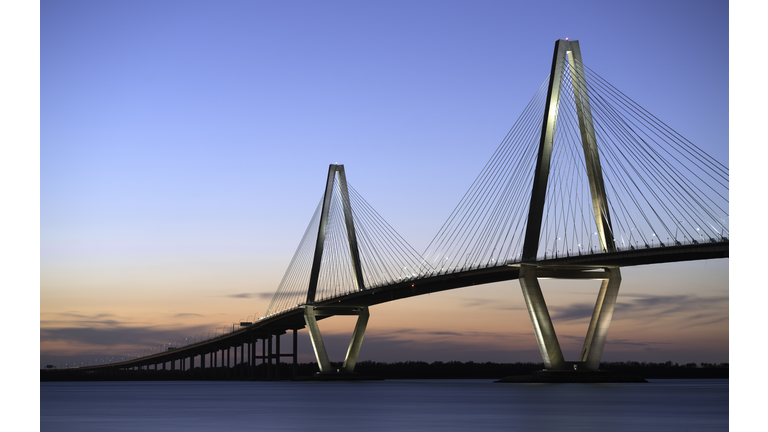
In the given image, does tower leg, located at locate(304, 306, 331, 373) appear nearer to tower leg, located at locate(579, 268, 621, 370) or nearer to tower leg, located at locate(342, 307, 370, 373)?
tower leg, located at locate(342, 307, 370, 373)

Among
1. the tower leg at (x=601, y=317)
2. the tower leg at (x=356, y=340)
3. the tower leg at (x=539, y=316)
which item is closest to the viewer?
the tower leg at (x=539, y=316)

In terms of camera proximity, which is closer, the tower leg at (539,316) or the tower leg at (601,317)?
the tower leg at (539,316)

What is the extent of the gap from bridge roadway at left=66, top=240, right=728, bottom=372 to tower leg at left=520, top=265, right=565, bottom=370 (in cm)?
116

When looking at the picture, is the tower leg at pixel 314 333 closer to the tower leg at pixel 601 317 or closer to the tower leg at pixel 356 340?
the tower leg at pixel 356 340

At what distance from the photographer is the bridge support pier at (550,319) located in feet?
175

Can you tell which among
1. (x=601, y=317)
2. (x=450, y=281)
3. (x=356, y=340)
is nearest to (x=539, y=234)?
(x=601, y=317)

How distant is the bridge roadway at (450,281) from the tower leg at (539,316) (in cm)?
116

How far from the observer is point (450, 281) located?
224 feet

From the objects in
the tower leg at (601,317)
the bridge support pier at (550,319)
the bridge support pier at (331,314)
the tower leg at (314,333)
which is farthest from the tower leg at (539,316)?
the tower leg at (314,333)

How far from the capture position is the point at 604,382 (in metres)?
56.9

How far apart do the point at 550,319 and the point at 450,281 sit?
51.6 feet

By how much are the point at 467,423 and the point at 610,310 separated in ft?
88.7

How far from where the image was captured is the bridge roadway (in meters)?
48.2
